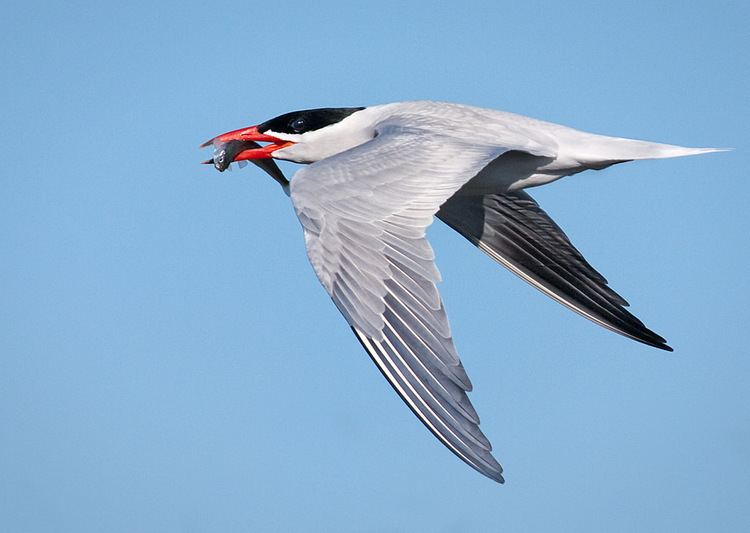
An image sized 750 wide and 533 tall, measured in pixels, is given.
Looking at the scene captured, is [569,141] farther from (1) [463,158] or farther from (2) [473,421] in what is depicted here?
(2) [473,421]

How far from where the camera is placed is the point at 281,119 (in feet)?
32.1

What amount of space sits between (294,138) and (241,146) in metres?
0.42

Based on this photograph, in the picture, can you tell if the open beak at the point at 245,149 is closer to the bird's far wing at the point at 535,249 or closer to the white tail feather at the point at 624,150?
the bird's far wing at the point at 535,249

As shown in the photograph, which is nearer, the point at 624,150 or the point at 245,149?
the point at 624,150

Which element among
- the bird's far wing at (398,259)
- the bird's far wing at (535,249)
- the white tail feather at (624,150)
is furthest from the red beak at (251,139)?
the white tail feather at (624,150)

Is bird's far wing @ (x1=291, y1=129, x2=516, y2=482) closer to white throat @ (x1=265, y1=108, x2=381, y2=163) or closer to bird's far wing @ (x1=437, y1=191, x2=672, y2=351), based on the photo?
white throat @ (x1=265, y1=108, x2=381, y2=163)

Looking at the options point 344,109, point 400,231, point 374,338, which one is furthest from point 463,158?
point 344,109

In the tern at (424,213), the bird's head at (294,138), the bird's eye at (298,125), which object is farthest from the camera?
the bird's eye at (298,125)

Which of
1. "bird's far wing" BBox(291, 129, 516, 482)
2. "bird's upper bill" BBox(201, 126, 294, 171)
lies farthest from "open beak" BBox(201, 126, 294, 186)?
"bird's far wing" BBox(291, 129, 516, 482)

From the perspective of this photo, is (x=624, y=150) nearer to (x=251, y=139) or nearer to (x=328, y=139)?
(x=328, y=139)

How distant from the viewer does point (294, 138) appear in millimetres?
9664

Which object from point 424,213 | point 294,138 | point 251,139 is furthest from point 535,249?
point 424,213

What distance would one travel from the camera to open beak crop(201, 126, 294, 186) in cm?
955

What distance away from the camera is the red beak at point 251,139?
9633mm
